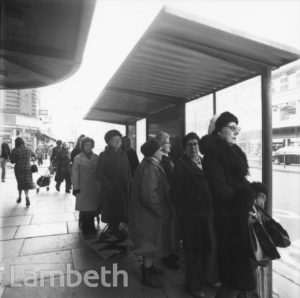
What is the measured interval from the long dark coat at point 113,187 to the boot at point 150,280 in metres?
1.02

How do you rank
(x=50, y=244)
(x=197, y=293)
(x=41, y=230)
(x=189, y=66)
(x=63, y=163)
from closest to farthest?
1. (x=197, y=293)
2. (x=189, y=66)
3. (x=50, y=244)
4. (x=41, y=230)
5. (x=63, y=163)

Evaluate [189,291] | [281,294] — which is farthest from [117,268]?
[281,294]

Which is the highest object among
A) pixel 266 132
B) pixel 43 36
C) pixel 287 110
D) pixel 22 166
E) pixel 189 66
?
pixel 287 110

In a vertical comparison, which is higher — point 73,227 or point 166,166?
point 166,166

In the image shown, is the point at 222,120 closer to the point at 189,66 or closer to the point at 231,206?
the point at 231,206

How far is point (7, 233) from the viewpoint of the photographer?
452 cm

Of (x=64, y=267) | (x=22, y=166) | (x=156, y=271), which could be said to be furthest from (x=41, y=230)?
(x=156, y=271)

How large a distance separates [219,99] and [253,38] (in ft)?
6.48

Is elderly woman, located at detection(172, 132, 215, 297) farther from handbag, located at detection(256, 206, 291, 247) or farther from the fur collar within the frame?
handbag, located at detection(256, 206, 291, 247)

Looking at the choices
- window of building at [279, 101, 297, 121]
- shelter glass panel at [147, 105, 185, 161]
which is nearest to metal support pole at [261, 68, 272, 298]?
shelter glass panel at [147, 105, 185, 161]

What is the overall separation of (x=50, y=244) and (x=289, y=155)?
712 inches

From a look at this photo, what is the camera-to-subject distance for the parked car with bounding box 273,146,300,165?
17.8m

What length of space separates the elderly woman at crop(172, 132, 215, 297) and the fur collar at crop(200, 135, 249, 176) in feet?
0.97

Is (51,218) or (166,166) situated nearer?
(166,166)
